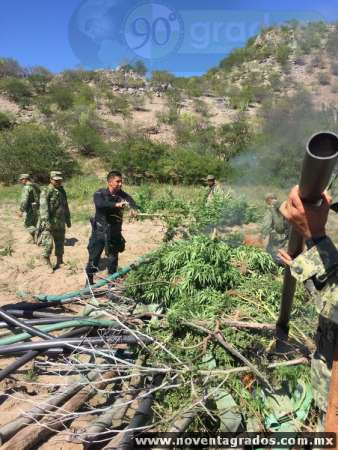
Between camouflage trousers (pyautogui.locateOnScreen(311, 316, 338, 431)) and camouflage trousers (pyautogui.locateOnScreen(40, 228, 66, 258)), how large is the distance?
5.38 metres

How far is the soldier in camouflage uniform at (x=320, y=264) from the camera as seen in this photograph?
136 centimetres

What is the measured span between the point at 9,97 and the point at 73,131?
9350mm

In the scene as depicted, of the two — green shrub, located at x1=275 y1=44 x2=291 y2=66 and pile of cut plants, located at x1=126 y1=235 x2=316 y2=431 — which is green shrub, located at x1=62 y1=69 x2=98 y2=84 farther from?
pile of cut plants, located at x1=126 y1=235 x2=316 y2=431

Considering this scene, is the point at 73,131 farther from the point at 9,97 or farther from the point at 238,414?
the point at 238,414

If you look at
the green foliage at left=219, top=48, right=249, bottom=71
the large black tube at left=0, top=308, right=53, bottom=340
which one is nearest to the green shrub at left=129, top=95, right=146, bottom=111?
the green foliage at left=219, top=48, right=249, bottom=71

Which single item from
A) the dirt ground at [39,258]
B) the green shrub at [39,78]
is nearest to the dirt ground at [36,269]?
the dirt ground at [39,258]

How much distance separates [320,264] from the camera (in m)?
1.45

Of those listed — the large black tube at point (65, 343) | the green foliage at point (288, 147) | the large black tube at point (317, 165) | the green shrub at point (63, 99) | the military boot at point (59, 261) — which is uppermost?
the green shrub at point (63, 99)

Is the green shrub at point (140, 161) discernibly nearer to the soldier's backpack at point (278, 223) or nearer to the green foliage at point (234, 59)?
the soldier's backpack at point (278, 223)

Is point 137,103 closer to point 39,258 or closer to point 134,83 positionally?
point 134,83

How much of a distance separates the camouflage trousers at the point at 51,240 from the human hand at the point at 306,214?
5.54 meters

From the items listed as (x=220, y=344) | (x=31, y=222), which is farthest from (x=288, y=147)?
(x=31, y=222)

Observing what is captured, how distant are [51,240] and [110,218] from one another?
1774mm

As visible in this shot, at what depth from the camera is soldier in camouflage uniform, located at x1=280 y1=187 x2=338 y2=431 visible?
136 centimetres
